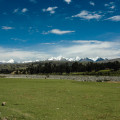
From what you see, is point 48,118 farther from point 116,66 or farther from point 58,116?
point 116,66

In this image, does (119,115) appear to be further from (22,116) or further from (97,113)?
(22,116)

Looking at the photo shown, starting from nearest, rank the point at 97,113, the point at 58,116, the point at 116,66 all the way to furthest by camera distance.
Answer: the point at 58,116 < the point at 97,113 < the point at 116,66

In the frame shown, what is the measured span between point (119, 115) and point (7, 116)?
38.9 ft

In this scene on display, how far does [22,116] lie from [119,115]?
33.8ft

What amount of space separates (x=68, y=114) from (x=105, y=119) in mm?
3960

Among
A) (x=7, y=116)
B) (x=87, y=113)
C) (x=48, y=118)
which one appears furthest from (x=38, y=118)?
(x=87, y=113)

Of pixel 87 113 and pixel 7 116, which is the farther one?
pixel 87 113

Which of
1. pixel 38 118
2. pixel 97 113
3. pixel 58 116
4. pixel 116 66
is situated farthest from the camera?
pixel 116 66

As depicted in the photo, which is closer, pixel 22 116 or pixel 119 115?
pixel 22 116

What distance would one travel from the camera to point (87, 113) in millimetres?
17234

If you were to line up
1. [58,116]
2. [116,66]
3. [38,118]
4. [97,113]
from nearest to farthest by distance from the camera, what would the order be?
[38,118] < [58,116] < [97,113] < [116,66]

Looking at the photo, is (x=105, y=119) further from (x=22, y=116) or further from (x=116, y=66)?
(x=116, y=66)

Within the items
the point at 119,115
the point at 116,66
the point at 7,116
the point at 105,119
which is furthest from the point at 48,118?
the point at 116,66

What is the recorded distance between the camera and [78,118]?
599 inches
